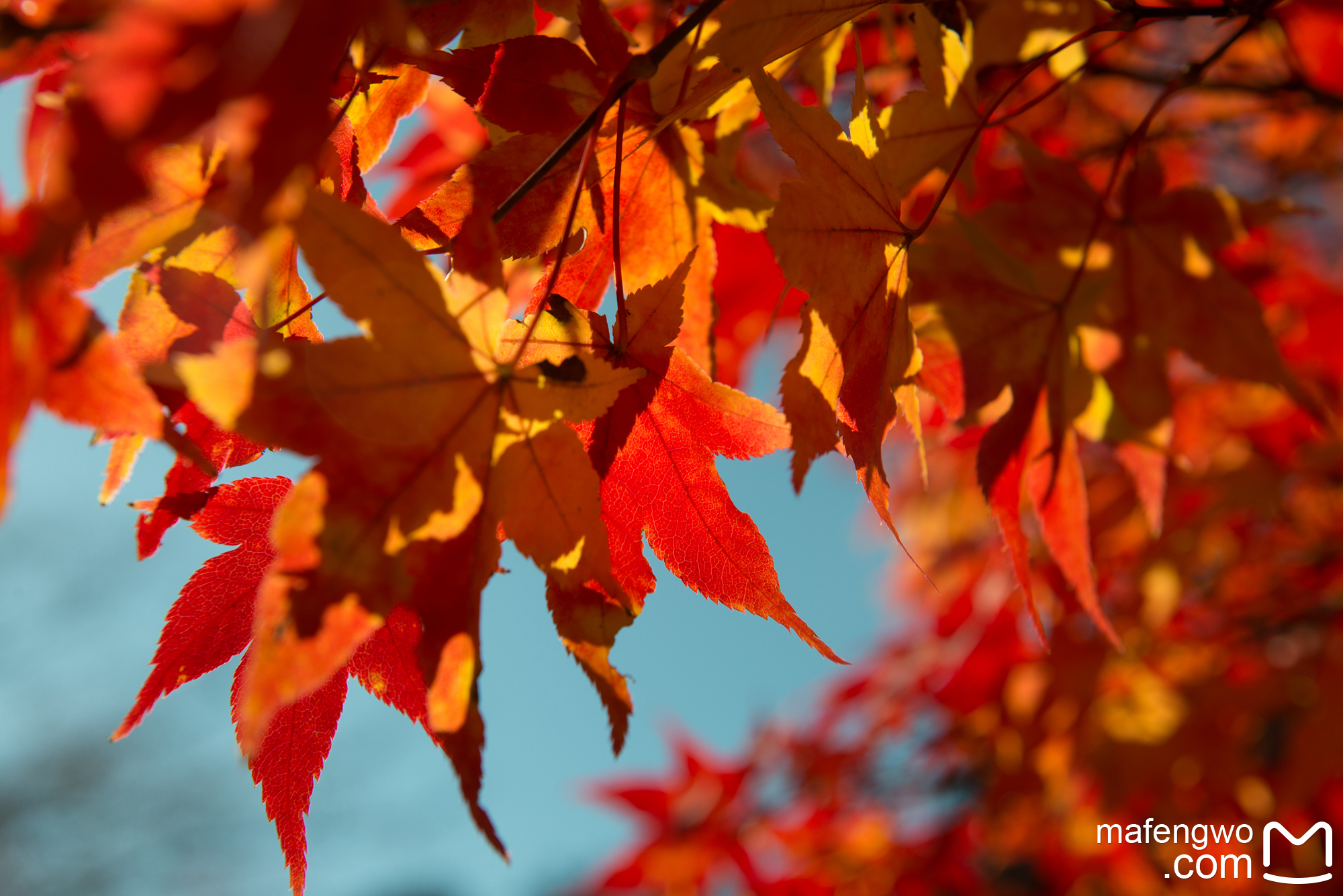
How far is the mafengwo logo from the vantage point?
2.01 metres

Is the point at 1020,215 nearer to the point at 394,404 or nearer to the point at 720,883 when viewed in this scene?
the point at 394,404

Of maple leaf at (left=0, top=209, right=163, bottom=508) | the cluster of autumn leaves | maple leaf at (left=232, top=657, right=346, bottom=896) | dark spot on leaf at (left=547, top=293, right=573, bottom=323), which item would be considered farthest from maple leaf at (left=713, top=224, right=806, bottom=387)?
maple leaf at (left=0, top=209, right=163, bottom=508)

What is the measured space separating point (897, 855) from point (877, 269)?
2.72 m

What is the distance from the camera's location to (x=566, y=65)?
58 centimetres

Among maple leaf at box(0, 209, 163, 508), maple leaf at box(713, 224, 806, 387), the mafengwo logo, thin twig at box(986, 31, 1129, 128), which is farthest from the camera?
the mafengwo logo

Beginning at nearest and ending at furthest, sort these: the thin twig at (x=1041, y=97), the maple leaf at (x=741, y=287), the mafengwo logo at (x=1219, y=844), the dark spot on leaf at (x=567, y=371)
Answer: the dark spot on leaf at (x=567, y=371) < the thin twig at (x=1041, y=97) < the maple leaf at (x=741, y=287) < the mafengwo logo at (x=1219, y=844)

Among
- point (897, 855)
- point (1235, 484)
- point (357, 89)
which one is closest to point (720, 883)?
point (897, 855)

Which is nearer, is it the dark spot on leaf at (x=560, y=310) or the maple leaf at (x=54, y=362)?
the maple leaf at (x=54, y=362)

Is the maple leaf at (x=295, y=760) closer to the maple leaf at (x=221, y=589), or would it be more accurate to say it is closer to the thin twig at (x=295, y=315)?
the maple leaf at (x=221, y=589)

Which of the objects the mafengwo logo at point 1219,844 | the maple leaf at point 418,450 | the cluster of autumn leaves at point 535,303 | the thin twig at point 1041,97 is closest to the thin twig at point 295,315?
the cluster of autumn leaves at point 535,303

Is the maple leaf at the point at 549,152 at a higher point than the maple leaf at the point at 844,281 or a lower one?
higher

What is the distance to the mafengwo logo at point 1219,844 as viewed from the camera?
2010mm

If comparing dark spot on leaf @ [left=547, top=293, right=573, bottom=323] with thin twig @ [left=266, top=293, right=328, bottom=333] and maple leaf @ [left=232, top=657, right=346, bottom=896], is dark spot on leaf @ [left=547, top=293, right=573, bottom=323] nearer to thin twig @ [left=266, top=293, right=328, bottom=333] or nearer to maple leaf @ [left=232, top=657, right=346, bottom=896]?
thin twig @ [left=266, top=293, right=328, bottom=333]

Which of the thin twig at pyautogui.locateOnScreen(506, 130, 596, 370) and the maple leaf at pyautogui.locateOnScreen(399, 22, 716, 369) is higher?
the maple leaf at pyautogui.locateOnScreen(399, 22, 716, 369)
